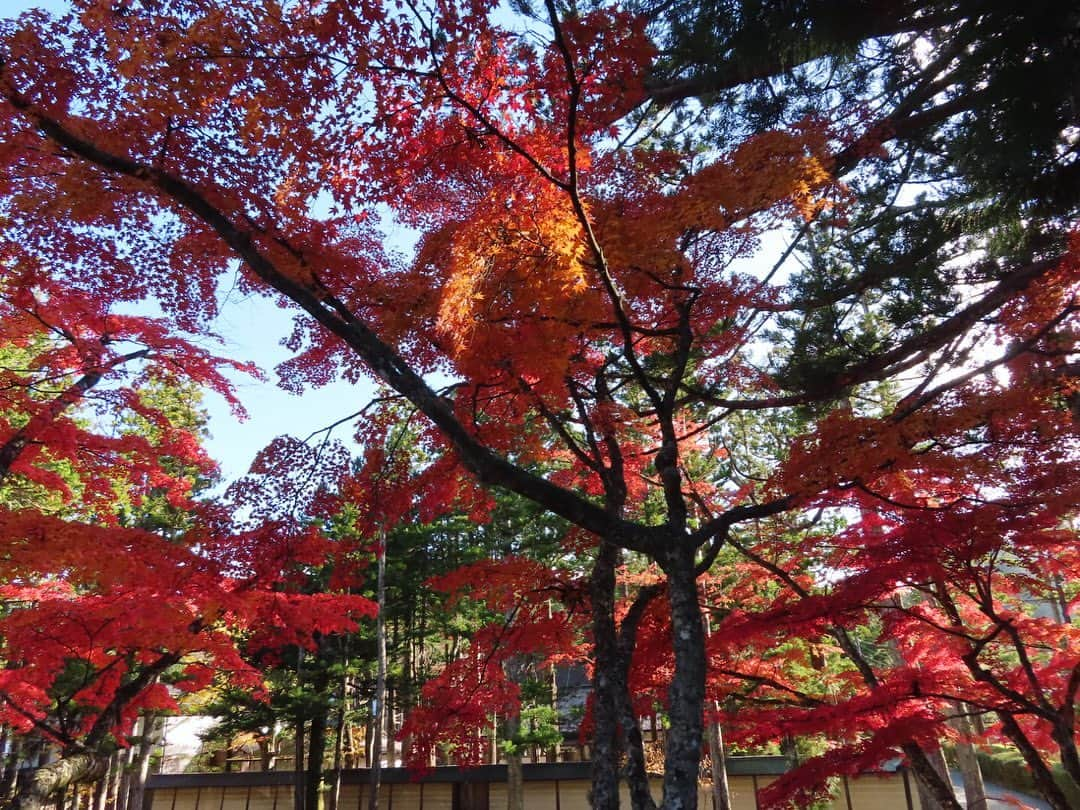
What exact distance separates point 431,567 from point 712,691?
1073cm

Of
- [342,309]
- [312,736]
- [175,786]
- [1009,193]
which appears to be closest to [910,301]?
[1009,193]

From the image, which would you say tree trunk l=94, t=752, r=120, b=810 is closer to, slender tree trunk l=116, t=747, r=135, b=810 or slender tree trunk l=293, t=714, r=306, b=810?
slender tree trunk l=116, t=747, r=135, b=810

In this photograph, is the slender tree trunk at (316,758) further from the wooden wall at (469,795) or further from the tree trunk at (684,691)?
the tree trunk at (684,691)

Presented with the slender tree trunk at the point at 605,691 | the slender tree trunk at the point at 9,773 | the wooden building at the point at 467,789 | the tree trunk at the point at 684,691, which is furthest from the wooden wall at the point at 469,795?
the tree trunk at the point at 684,691

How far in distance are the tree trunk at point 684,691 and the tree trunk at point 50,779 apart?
673 centimetres

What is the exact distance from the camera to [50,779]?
22.3ft

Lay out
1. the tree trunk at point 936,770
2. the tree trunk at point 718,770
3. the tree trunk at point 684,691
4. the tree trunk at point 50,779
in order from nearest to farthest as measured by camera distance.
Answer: the tree trunk at point 684,691
the tree trunk at point 50,779
the tree trunk at point 936,770
the tree trunk at point 718,770

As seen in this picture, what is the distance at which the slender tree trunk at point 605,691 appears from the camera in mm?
5875

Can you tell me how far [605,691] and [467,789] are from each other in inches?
431

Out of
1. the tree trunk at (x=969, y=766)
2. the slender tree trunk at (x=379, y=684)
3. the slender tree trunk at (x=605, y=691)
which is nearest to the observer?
the slender tree trunk at (x=605, y=691)

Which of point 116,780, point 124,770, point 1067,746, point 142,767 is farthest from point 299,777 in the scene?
point 1067,746

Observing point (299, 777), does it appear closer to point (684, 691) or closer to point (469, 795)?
point (469, 795)

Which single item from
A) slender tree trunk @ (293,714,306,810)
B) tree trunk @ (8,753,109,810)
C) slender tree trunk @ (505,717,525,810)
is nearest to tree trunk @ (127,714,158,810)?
slender tree trunk @ (293,714,306,810)

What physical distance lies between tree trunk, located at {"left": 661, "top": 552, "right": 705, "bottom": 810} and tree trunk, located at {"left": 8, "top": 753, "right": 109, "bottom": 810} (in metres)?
6.73
